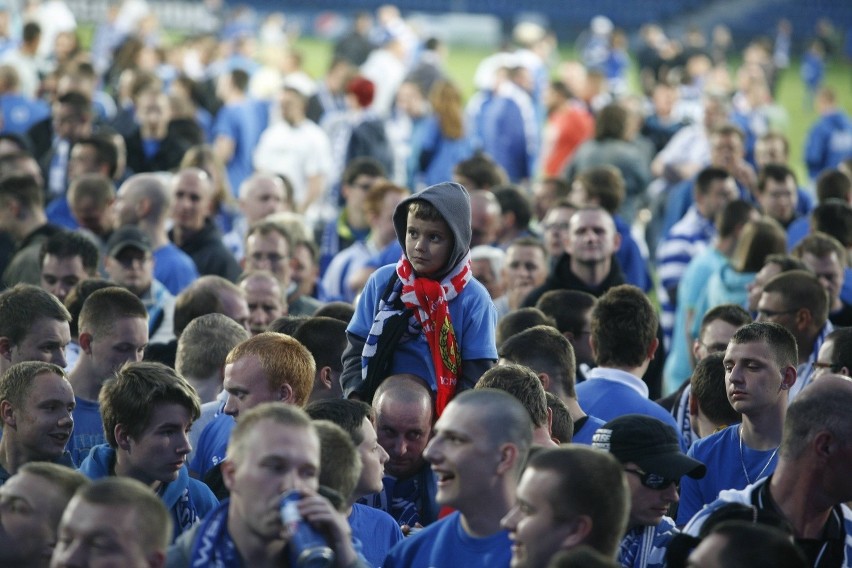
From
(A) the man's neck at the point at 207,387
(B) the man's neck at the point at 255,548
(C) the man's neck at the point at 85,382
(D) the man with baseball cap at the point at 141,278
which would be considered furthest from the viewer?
(D) the man with baseball cap at the point at 141,278

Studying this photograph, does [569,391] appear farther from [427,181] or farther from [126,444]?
[427,181]

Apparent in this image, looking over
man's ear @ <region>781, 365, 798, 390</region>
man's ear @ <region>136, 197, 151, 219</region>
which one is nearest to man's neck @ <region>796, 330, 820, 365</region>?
man's ear @ <region>781, 365, 798, 390</region>

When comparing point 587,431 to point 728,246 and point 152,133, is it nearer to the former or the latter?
point 728,246

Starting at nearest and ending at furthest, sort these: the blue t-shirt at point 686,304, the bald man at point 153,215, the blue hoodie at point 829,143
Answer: the bald man at point 153,215, the blue t-shirt at point 686,304, the blue hoodie at point 829,143

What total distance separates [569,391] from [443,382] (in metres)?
0.67

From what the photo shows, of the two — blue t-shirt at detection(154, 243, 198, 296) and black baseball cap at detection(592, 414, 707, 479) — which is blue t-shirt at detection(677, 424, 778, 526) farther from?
blue t-shirt at detection(154, 243, 198, 296)

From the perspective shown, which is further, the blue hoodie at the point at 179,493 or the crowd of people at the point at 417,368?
the blue hoodie at the point at 179,493

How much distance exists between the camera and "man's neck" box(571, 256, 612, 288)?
9008 mm

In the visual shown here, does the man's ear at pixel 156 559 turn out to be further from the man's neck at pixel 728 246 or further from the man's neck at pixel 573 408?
the man's neck at pixel 728 246

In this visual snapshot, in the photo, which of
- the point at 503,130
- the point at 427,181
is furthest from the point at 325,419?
the point at 503,130

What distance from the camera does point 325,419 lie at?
16.7 feet

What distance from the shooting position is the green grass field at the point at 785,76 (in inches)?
1267

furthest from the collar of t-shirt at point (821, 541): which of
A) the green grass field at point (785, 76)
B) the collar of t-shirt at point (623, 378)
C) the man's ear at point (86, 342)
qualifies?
the green grass field at point (785, 76)

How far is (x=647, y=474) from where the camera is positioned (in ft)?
16.6
